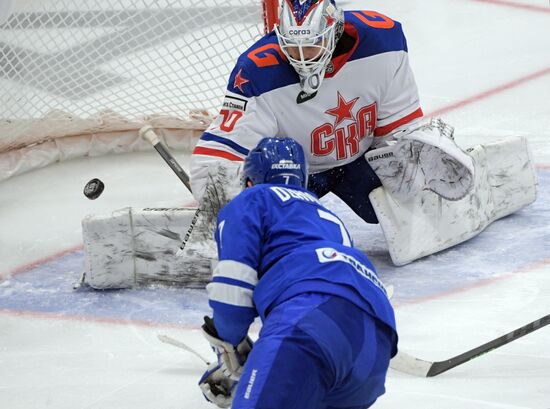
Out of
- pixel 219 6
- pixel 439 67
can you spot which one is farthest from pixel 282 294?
pixel 439 67

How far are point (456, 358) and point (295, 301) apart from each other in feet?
2.92

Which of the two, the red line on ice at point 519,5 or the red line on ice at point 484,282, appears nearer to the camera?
the red line on ice at point 484,282

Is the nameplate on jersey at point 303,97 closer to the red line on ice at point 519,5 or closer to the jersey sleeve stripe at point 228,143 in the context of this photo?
the jersey sleeve stripe at point 228,143

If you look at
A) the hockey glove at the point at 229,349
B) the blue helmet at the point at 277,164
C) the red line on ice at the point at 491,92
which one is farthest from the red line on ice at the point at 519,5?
the hockey glove at the point at 229,349

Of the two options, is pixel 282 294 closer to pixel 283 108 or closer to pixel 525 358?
pixel 525 358

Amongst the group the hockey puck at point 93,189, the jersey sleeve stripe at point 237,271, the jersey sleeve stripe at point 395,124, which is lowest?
the hockey puck at point 93,189

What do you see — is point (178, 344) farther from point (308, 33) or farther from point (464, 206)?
point (464, 206)

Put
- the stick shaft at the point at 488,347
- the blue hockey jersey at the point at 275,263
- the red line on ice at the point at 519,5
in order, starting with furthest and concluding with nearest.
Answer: the red line on ice at the point at 519,5, the stick shaft at the point at 488,347, the blue hockey jersey at the point at 275,263

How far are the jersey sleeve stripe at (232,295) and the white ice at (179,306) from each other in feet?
2.14

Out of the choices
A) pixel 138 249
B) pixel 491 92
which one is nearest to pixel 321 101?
pixel 138 249

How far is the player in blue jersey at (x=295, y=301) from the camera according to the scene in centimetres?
217

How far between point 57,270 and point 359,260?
1.79m

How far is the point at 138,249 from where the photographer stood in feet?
12.2

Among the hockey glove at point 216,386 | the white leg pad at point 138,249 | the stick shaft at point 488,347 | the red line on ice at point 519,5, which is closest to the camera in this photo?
the hockey glove at point 216,386
